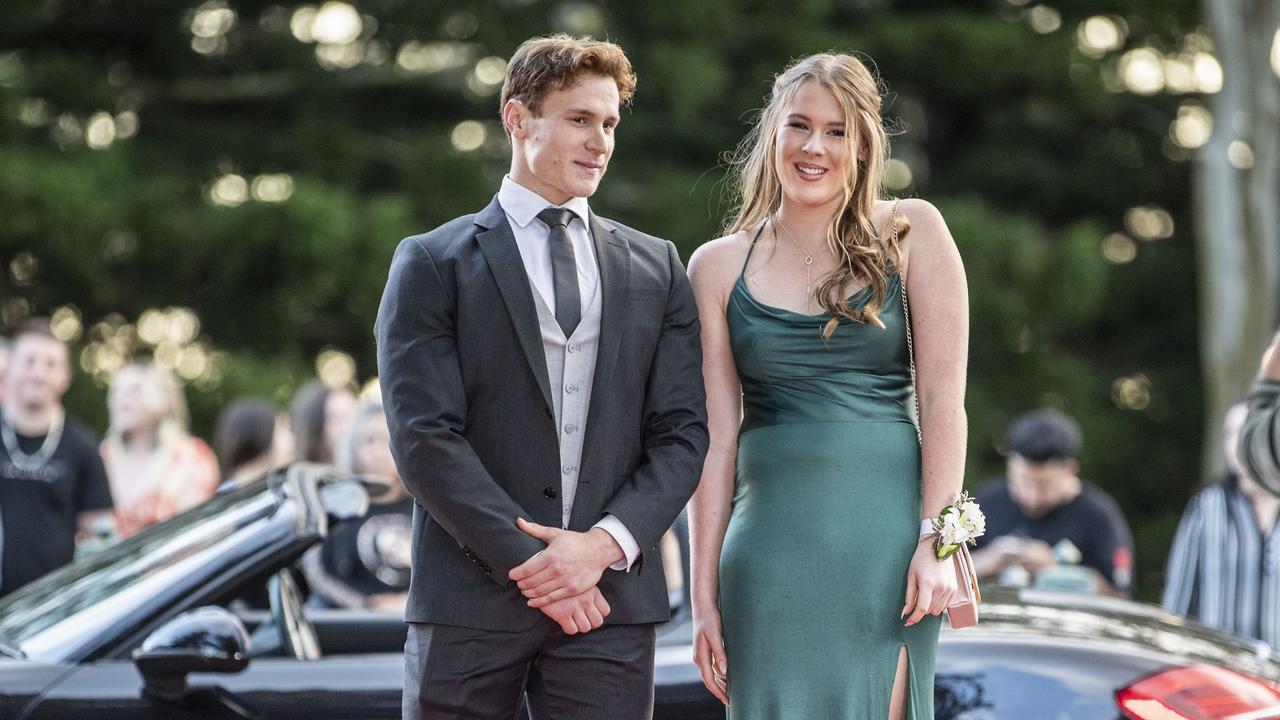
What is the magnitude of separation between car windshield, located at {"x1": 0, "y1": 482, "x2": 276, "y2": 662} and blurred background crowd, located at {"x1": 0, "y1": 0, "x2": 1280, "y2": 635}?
17.6 ft

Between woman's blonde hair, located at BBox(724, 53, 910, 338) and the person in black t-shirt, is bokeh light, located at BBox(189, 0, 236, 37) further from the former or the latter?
woman's blonde hair, located at BBox(724, 53, 910, 338)

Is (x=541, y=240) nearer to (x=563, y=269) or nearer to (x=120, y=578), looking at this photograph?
(x=563, y=269)

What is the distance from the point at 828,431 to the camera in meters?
2.91

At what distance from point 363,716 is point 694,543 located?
3.14 feet

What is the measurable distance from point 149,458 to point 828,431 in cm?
514

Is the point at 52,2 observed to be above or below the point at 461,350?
above

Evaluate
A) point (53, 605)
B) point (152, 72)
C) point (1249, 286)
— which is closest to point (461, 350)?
point (53, 605)

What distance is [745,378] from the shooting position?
303 centimetres

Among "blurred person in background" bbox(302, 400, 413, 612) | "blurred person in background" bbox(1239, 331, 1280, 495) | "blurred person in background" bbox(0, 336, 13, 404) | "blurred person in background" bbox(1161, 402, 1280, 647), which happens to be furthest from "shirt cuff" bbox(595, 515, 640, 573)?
"blurred person in background" bbox(0, 336, 13, 404)

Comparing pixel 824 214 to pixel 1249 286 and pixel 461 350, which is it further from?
pixel 1249 286

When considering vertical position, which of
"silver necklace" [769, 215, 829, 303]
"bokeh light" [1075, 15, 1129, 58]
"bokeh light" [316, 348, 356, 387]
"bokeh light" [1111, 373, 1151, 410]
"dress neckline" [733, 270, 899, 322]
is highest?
"bokeh light" [1075, 15, 1129, 58]

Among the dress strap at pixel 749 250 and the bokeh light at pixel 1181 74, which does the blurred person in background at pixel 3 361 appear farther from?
the bokeh light at pixel 1181 74

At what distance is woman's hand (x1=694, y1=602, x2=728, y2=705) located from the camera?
2.97 meters

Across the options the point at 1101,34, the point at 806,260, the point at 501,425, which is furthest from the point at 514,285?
the point at 1101,34
